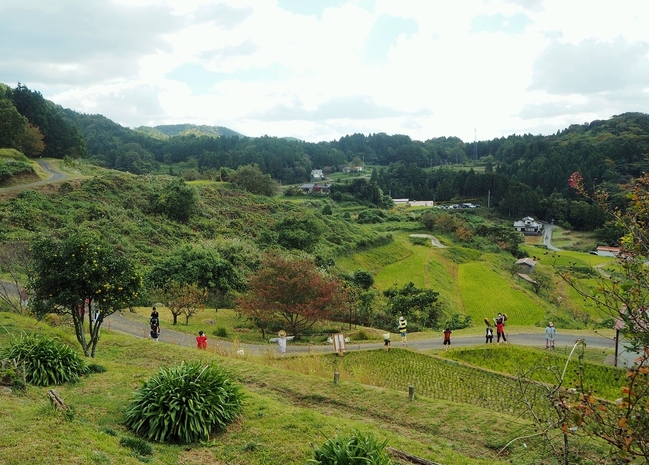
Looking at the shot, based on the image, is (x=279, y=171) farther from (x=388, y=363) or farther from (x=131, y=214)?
(x=388, y=363)

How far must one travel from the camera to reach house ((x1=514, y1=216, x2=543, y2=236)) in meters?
71.2

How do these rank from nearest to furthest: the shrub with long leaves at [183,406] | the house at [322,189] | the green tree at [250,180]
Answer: the shrub with long leaves at [183,406]
the green tree at [250,180]
the house at [322,189]

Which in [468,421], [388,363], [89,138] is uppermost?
[89,138]

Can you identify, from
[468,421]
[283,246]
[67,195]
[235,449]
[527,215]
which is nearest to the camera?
[235,449]

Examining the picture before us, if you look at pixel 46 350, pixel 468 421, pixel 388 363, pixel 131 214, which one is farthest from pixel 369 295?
pixel 131 214

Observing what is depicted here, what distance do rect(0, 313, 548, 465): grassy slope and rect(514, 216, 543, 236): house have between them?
6792 cm

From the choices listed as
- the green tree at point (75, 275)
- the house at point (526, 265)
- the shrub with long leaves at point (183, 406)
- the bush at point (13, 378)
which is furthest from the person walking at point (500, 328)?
the house at point (526, 265)

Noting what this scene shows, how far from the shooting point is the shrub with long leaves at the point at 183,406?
7.01 meters

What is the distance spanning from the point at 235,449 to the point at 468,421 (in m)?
4.82

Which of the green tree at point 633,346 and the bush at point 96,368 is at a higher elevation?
the green tree at point 633,346

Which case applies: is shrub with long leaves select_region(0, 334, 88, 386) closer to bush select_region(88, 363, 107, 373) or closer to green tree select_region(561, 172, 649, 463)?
bush select_region(88, 363, 107, 373)

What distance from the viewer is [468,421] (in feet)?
30.1

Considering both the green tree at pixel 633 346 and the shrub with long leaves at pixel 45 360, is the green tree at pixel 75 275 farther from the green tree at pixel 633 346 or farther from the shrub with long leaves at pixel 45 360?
the green tree at pixel 633 346

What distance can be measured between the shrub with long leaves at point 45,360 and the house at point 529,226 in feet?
235
